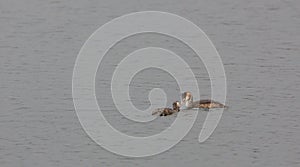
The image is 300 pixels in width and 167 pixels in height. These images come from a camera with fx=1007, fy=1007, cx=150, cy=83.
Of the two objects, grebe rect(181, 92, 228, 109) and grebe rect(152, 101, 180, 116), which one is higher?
grebe rect(181, 92, 228, 109)

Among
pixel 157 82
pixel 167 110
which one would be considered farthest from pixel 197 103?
pixel 157 82

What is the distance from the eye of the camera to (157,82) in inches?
564

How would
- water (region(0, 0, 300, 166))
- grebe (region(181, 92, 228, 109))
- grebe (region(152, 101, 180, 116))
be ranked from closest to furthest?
water (region(0, 0, 300, 166)) → grebe (region(152, 101, 180, 116)) → grebe (region(181, 92, 228, 109))

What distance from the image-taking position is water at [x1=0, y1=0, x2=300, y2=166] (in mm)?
12078

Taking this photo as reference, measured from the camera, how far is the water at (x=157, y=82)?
1208 cm

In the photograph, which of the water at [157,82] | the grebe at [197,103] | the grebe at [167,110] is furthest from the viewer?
the grebe at [197,103]

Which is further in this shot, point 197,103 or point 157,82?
point 157,82

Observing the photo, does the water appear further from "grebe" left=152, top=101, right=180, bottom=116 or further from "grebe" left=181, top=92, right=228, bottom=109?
"grebe" left=181, top=92, right=228, bottom=109

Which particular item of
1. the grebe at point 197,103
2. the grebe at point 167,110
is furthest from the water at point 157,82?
the grebe at point 197,103

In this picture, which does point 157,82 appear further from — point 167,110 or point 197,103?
point 167,110

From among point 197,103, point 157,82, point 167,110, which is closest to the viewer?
point 167,110

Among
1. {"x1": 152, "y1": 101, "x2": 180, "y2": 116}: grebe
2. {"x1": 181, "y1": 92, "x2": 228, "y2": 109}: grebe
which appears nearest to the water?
{"x1": 152, "y1": 101, "x2": 180, "y2": 116}: grebe

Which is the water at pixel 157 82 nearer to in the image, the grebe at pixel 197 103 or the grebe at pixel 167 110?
the grebe at pixel 167 110

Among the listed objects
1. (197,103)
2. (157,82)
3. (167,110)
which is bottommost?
(167,110)
